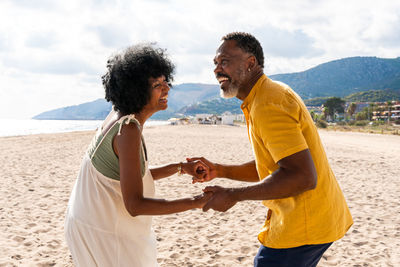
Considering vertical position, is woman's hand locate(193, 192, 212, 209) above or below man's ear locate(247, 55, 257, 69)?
below

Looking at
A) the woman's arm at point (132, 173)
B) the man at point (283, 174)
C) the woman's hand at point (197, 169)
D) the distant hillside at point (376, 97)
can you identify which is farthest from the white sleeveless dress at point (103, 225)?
the distant hillside at point (376, 97)

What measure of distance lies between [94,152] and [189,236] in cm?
365

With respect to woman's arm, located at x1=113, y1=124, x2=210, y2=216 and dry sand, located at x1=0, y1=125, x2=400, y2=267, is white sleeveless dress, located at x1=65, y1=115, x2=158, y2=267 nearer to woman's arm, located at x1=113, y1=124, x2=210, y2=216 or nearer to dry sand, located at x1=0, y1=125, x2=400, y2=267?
woman's arm, located at x1=113, y1=124, x2=210, y2=216

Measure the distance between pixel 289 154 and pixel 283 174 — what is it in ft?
0.31

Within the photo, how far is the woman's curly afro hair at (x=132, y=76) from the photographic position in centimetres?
175

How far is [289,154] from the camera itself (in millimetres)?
1462

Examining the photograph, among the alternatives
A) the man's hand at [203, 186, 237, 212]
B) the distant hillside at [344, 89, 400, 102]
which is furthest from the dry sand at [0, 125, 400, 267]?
the distant hillside at [344, 89, 400, 102]

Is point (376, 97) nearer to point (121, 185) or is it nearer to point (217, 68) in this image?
point (217, 68)

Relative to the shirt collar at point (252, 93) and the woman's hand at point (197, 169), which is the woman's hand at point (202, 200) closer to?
the shirt collar at point (252, 93)

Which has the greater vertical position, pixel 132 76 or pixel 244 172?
pixel 132 76

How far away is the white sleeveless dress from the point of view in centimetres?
172

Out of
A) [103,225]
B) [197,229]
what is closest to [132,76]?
[103,225]

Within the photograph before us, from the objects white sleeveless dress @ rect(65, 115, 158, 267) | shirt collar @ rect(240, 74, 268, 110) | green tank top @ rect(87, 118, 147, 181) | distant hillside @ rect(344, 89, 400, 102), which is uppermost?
distant hillside @ rect(344, 89, 400, 102)

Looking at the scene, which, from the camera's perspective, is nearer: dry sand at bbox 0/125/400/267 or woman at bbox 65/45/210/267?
woman at bbox 65/45/210/267
